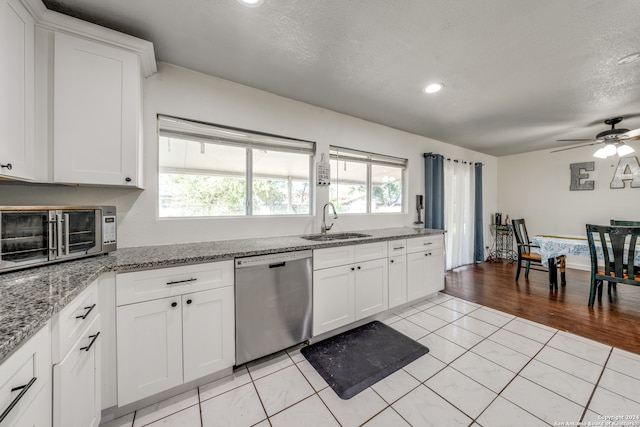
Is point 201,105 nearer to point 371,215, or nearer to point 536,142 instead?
point 371,215

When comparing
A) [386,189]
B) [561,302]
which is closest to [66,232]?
[386,189]

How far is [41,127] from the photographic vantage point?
1382 millimetres

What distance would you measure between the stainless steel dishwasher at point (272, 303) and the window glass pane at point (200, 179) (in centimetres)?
82

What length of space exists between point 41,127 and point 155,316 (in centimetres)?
126

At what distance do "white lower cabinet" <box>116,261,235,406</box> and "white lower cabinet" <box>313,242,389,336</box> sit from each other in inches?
30.1

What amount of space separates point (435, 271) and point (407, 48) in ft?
8.39

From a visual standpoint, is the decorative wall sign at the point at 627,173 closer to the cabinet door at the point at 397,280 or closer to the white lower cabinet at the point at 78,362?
the cabinet door at the point at 397,280

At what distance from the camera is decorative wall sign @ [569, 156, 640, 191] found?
398 cm

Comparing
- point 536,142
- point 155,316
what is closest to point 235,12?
point 155,316

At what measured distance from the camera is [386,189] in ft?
12.1

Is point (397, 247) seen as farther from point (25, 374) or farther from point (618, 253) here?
point (25, 374)

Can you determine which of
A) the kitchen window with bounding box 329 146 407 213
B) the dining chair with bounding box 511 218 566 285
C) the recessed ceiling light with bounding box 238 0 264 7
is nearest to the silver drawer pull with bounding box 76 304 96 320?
the recessed ceiling light with bounding box 238 0 264 7

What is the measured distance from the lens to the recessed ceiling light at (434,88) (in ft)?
7.72

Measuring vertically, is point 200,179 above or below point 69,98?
below
